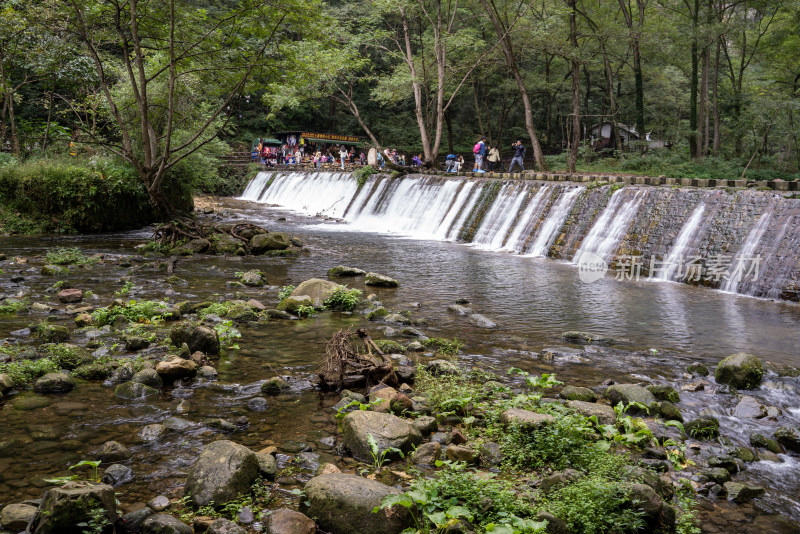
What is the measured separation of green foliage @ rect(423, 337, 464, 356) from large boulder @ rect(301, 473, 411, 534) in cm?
325

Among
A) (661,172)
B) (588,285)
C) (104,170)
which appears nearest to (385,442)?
(588,285)

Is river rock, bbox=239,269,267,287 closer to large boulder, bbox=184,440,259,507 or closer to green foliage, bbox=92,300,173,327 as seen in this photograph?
green foliage, bbox=92,300,173,327

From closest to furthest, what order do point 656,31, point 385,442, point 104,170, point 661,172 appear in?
point 385,442 → point 104,170 → point 661,172 → point 656,31

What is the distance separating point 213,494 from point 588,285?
9.16 m

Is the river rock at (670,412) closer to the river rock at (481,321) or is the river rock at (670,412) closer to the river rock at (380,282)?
the river rock at (481,321)

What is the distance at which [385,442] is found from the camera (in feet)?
13.3

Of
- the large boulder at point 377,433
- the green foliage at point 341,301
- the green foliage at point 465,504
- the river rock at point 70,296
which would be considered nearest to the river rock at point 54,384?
the large boulder at point 377,433

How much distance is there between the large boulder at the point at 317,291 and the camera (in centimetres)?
877

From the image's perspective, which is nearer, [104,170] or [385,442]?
[385,442]

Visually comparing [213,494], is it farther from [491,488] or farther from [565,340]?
[565,340]

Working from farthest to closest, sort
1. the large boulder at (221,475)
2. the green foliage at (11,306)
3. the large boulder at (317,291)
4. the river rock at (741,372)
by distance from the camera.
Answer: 1. the large boulder at (317,291)
2. the green foliage at (11,306)
3. the river rock at (741,372)
4. the large boulder at (221,475)

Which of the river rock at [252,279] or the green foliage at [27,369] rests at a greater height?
the river rock at [252,279]

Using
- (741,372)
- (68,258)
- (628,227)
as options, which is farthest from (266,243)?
(741,372)

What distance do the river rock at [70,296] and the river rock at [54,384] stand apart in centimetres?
368
